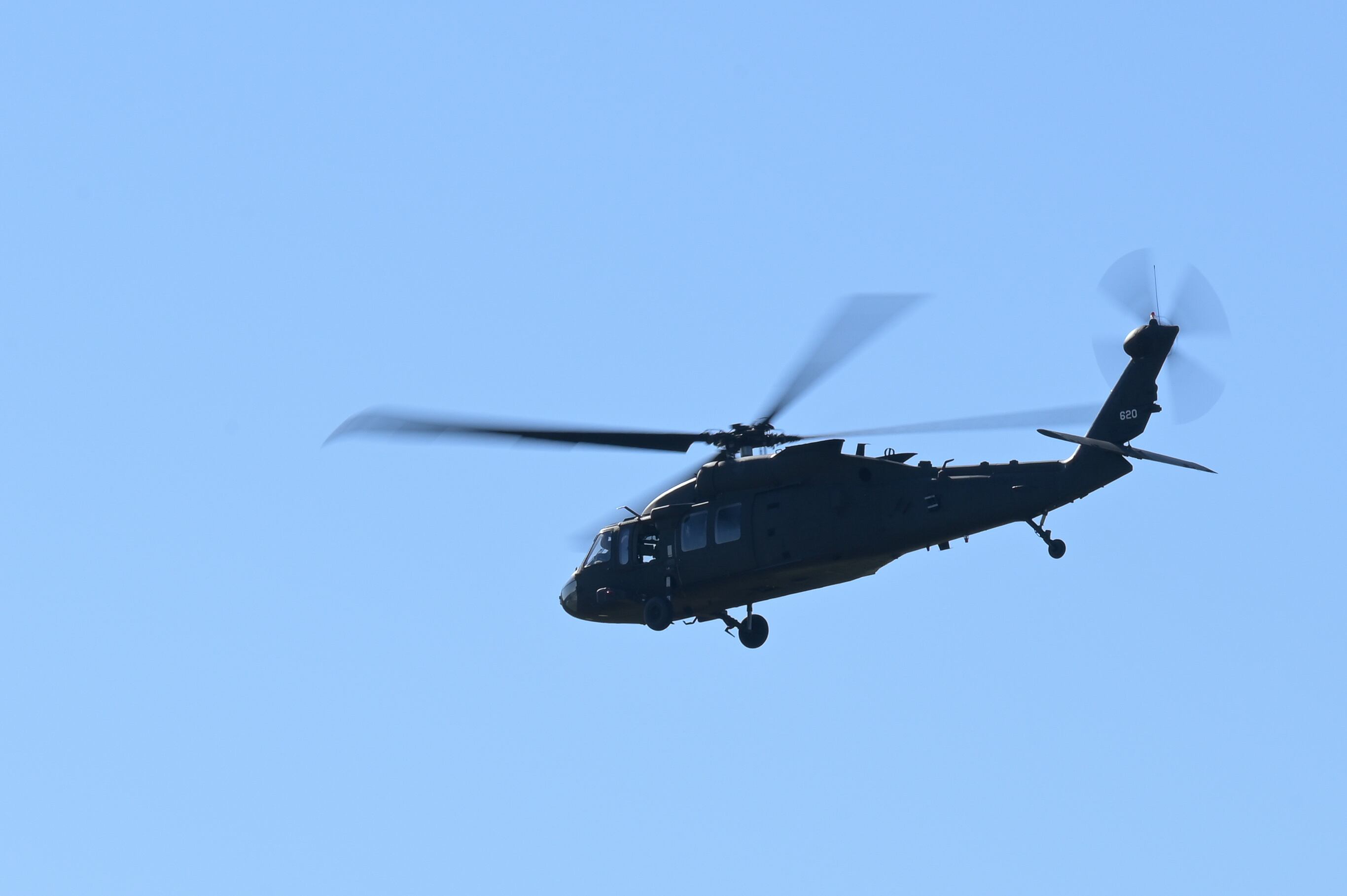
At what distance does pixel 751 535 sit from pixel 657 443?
126 inches

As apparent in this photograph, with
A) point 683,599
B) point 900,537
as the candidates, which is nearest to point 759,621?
point 683,599

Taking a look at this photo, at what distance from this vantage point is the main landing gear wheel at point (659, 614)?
5134 cm

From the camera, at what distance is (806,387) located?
48.5 metres

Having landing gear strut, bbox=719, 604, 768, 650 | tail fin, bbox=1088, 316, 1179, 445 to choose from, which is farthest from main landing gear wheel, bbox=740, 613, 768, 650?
tail fin, bbox=1088, 316, 1179, 445

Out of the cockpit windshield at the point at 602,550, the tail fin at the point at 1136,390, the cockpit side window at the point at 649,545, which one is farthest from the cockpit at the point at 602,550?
the tail fin at the point at 1136,390

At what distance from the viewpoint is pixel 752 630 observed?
171 ft

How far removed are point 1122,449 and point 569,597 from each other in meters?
15.4

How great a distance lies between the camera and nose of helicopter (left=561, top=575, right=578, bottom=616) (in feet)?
179

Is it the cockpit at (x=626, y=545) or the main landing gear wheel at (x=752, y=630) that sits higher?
the cockpit at (x=626, y=545)

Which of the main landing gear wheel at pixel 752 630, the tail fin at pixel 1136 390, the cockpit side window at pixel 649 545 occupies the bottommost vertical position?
the main landing gear wheel at pixel 752 630

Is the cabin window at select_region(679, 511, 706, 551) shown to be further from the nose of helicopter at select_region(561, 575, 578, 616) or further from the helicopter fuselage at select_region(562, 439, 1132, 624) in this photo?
the nose of helicopter at select_region(561, 575, 578, 616)

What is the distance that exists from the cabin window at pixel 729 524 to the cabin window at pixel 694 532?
45 cm

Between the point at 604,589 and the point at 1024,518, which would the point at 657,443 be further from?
the point at 1024,518

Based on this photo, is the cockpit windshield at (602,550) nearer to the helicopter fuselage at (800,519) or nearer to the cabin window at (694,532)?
the helicopter fuselage at (800,519)
